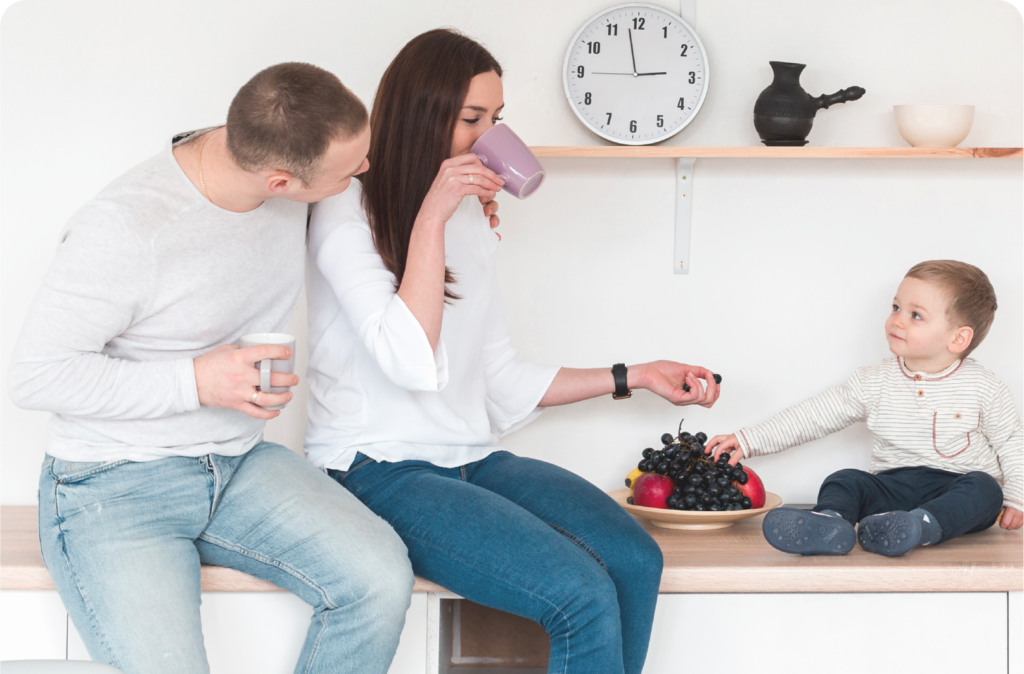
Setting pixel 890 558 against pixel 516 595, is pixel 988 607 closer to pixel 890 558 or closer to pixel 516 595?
pixel 890 558

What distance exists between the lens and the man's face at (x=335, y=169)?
3.85 feet

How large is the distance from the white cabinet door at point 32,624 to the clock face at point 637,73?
1274 millimetres

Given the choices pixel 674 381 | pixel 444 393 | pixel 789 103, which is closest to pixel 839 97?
pixel 789 103

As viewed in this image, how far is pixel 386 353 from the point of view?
53.0 inches

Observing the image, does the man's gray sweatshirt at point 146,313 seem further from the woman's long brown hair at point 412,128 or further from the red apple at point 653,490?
the red apple at point 653,490

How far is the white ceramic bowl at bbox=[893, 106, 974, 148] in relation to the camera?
1735mm

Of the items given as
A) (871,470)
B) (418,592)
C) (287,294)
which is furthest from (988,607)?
(287,294)

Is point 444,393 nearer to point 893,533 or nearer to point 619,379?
point 619,379

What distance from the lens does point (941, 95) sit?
1885mm

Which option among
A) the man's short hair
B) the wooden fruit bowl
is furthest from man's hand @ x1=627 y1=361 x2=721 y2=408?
the man's short hair

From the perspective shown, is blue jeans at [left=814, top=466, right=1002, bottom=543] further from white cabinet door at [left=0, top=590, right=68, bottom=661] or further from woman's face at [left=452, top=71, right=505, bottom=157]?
white cabinet door at [left=0, top=590, right=68, bottom=661]

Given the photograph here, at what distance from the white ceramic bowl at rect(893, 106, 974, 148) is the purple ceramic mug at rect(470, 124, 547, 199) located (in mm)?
816

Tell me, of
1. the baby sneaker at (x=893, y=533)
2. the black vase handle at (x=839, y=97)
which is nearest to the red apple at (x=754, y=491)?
the baby sneaker at (x=893, y=533)

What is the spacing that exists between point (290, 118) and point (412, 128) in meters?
0.35
